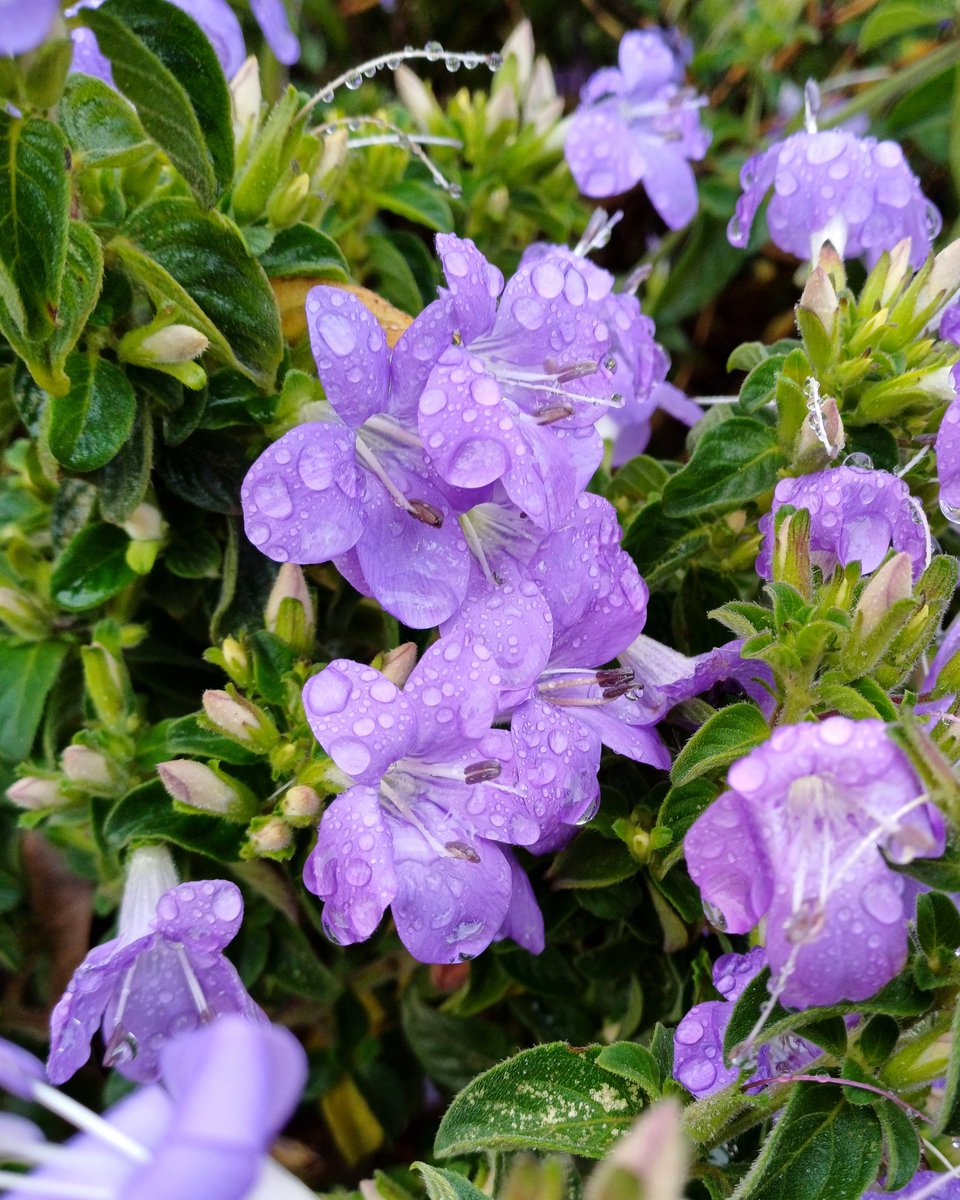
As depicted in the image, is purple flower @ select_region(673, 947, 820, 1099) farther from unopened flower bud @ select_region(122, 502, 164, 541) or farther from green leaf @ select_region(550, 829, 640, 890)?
unopened flower bud @ select_region(122, 502, 164, 541)

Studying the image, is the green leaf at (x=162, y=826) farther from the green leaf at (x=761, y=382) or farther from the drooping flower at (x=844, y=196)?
the drooping flower at (x=844, y=196)

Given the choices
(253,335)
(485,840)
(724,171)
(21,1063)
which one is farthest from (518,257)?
(21,1063)

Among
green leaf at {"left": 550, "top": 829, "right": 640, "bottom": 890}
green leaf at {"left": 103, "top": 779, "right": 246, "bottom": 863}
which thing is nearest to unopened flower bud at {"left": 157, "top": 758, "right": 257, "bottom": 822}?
green leaf at {"left": 103, "top": 779, "right": 246, "bottom": 863}

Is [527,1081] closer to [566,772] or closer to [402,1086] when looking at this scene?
[566,772]

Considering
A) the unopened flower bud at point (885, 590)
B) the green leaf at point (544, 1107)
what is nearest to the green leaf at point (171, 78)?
the unopened flower bud at point (885, 590)

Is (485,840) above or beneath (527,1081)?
above

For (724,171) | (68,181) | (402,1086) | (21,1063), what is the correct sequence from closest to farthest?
A: (21,1063) → (68,181) → (402,1086) → (724,171)

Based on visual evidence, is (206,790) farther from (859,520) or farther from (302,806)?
(859,520)
